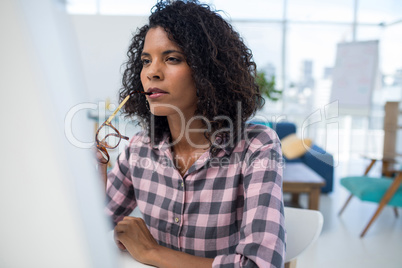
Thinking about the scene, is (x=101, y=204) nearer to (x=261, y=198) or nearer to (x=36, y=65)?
(x=36, y=65)

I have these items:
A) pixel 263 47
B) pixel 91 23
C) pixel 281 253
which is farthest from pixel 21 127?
pixel 263 47

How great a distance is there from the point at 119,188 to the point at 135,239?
326 mm

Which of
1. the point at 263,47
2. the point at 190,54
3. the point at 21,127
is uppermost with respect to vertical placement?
the point at 263,47

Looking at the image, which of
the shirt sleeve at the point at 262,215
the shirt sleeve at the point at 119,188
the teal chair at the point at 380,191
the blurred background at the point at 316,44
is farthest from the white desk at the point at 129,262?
the blurred background at the point at 316,44

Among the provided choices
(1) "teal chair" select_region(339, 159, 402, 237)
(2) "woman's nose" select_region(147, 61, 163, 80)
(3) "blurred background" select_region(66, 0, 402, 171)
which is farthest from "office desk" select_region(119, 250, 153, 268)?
(3) "blurred background" select_region(66, 0, 402, 171)

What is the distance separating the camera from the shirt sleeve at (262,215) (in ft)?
2.27

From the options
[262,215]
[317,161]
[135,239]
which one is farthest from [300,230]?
[317,161]

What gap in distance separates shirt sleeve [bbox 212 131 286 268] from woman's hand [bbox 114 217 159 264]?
0.15 meters

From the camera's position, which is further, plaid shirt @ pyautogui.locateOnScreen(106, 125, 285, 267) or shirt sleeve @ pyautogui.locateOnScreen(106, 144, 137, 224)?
shirt sleeve @ pyautogui.locateOnScreen(106, 144, 137, 224)

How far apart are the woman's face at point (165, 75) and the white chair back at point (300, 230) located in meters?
0.44

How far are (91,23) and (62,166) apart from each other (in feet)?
17.7

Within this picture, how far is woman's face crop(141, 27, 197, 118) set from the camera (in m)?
0.87

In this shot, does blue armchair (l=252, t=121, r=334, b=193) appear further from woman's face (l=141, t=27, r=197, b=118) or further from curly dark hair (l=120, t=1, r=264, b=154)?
woman's face (l=141, t=27, r=197, b=118)

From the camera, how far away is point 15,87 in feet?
0.61
